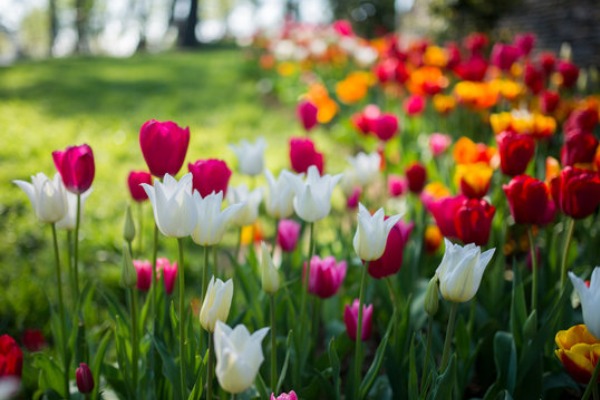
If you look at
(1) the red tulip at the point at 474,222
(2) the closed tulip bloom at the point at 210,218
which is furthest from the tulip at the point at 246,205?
(1) the red tulip at the point at 474,222

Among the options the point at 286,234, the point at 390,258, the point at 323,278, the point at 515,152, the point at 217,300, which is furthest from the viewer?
the point at 286,234

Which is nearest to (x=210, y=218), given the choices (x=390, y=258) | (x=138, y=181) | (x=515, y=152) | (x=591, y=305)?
(x=390, y=258)

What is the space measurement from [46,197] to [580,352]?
1.11 metres

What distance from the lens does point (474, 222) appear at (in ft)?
4.53

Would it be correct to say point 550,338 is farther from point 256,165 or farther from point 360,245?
point 256,165

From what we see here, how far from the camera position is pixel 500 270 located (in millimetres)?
1863

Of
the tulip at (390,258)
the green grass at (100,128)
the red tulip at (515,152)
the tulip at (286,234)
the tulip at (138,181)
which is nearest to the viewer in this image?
the tulip at (390,258)

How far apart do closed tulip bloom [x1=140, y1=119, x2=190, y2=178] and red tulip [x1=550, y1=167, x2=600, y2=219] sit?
0.85 m

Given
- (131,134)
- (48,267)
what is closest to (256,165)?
(48,267)

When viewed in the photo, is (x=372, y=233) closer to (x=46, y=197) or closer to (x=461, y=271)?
(x=461, y=271)

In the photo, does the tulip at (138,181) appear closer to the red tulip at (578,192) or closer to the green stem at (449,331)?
the green stem at (449,331)

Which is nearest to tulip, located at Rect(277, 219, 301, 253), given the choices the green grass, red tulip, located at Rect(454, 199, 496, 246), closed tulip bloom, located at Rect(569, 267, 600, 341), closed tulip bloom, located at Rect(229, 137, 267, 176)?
closed tulip bloom, located at Rect(229, 137, 267, 176)

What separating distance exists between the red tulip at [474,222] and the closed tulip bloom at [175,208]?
626 mm

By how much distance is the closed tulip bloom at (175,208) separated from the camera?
107 cm
